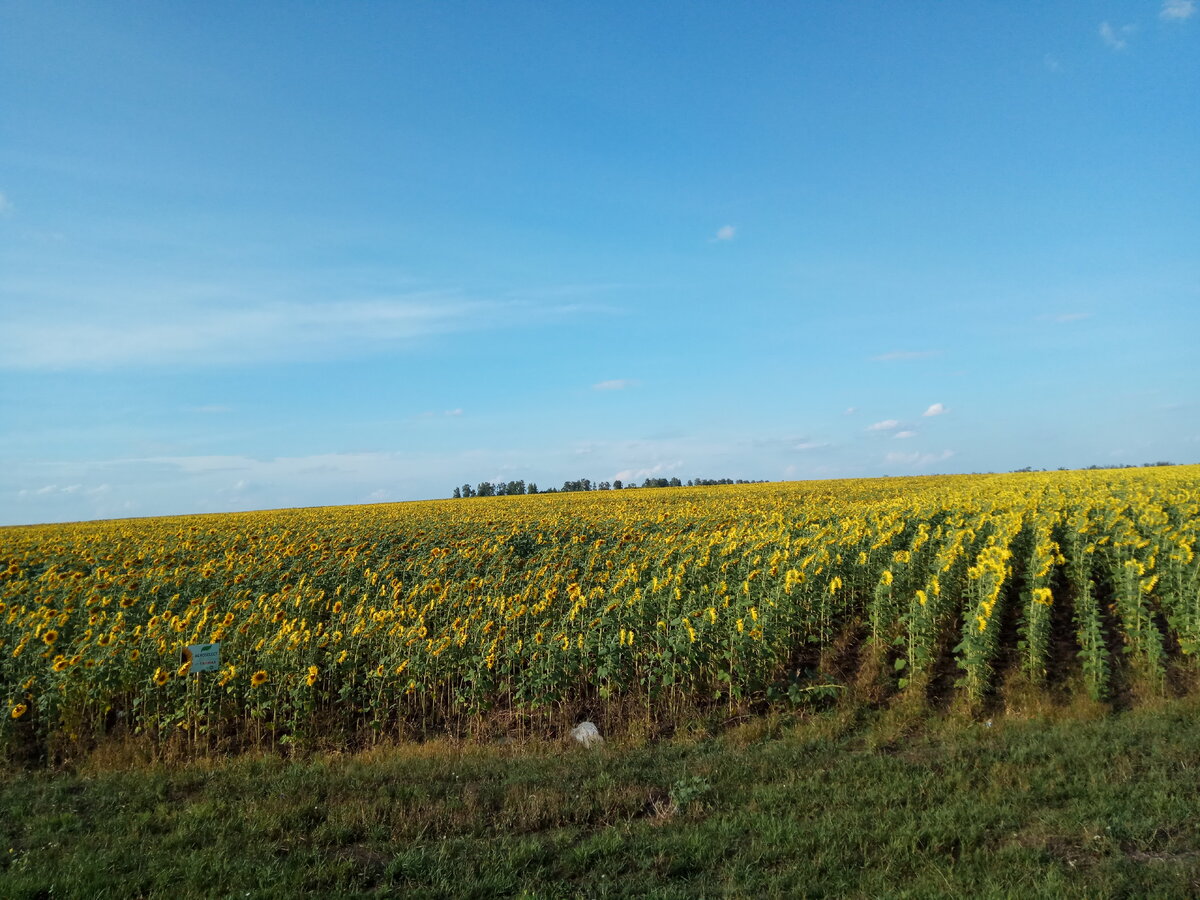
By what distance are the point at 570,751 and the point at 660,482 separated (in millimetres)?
69676

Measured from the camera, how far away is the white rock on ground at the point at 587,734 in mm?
7941

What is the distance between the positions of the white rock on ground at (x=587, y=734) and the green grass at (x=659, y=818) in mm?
276

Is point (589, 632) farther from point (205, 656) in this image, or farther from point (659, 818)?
point (205, 656)

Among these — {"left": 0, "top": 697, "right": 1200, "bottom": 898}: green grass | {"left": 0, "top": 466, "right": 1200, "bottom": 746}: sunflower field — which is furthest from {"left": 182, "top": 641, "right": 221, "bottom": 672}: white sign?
{"left": 0, "top": 697, "right": 1200, "bottom": 898}: green grass

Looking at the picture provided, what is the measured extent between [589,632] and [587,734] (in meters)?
1.53

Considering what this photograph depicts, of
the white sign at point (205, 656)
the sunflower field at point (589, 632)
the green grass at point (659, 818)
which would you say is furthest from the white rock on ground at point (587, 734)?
the white sign at point (205, 656)

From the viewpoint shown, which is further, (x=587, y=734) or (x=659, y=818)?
(x=587, y=734)

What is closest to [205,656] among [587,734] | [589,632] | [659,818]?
[587,734]

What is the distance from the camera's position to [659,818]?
5836 millimetres

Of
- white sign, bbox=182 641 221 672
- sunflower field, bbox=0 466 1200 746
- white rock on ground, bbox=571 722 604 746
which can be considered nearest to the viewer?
white rock on ground, bbox=571 722 604 746

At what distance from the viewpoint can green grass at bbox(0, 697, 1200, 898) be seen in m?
4.85

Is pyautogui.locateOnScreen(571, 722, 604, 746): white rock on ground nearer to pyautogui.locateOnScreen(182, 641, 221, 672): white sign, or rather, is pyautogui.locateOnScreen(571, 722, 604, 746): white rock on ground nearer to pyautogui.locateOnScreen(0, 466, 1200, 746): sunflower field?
pyautogui.locateOnScreen(0, 466, 1200, 746): sunflower field

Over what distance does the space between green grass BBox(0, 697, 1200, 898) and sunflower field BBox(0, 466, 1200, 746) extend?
37.3 inches

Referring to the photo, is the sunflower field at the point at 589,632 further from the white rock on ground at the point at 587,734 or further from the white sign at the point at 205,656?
the white rock on ground at the point at 587,734
